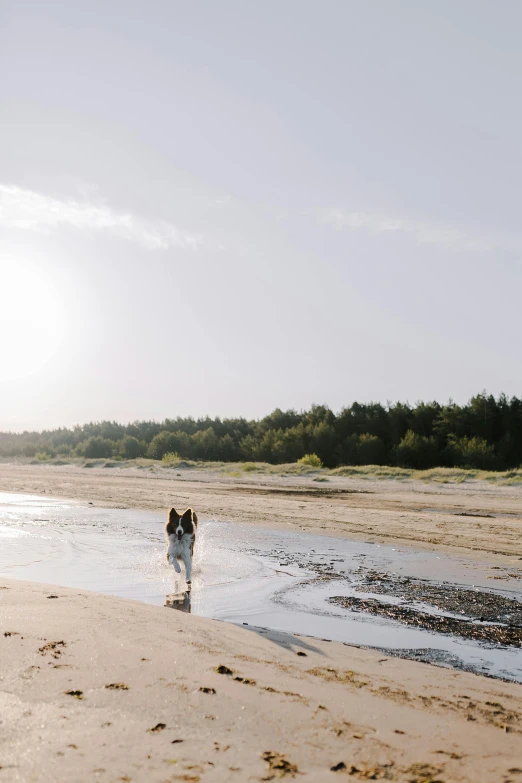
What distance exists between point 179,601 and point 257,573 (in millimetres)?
2119

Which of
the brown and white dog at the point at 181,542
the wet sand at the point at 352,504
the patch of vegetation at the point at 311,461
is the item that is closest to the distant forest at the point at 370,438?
the patch of vegetation at the point at 311,461

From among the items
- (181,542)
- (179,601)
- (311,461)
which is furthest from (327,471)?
(179,601)

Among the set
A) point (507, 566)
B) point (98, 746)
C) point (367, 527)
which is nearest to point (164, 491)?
point (367, 527)

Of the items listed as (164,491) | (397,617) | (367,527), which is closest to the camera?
(397,617)

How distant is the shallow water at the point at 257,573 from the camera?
641 centimetres

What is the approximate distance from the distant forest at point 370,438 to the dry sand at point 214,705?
30.1 meters

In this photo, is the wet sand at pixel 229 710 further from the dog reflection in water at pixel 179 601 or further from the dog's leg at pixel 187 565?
the dog's leg at pixel 187 565

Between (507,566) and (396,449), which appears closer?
(507,566)

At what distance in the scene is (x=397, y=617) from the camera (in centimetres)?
724

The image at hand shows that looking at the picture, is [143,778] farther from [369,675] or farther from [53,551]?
[53,551]

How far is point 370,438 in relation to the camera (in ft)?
128

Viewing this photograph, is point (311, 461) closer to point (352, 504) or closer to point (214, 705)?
point (352, 504)

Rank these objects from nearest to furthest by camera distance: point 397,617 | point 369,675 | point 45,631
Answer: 1. point 369,675
2. point 45,631
3. point 397,617

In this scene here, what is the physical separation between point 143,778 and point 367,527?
12589mm
